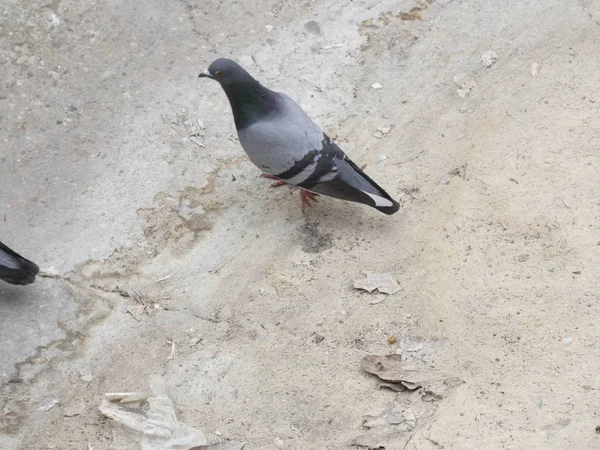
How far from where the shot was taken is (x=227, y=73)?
4.61 m

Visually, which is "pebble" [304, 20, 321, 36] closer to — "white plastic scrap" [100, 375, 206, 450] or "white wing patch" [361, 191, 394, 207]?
"white wing patch" [361, 191, 394, 207]

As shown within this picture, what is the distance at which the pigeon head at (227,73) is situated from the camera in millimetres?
4602

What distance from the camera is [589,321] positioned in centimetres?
382

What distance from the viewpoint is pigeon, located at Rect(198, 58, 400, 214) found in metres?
4.61

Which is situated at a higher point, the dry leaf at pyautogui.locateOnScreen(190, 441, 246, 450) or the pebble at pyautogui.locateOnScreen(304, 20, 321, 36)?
the pebble at pyautogui.locateOnScreen(304, 20, 321, 36)

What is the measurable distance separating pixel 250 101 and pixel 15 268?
1.58 m

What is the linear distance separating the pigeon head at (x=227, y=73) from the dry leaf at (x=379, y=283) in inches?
51.7

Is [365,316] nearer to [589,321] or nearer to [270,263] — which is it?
[270,263]

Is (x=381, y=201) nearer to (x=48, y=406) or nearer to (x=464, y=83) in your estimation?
(x=464, y=83)

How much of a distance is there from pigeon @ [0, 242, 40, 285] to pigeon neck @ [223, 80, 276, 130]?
4.69 ft

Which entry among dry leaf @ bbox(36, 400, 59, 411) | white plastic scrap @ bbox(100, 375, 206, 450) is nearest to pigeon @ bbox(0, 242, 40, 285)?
dry leaf @ bbox(36, 400, 59, 411)

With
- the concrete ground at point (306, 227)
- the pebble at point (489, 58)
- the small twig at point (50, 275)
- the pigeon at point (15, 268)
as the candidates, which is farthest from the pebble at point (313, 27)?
the pigeon at point (15, 268)

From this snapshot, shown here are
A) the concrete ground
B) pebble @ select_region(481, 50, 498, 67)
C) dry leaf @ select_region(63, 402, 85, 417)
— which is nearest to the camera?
the concrete ground

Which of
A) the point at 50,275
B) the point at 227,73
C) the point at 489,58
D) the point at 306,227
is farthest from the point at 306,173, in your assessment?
the point at 489,58
